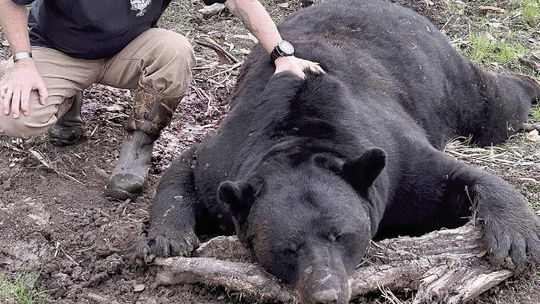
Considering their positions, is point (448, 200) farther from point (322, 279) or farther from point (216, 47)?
point (216, 47)

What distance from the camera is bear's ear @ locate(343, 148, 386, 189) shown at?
12.6ft

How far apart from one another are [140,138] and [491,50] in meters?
3.85

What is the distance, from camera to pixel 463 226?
→ 4352 mm

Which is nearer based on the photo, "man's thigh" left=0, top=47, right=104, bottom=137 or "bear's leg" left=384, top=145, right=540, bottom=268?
"bear's leg" left=384, top=145, right=540, bottom=268

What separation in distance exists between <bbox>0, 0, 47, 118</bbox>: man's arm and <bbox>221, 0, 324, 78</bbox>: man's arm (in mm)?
1271

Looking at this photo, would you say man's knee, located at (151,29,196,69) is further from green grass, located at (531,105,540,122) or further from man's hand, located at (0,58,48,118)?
green grass, located at (531,105,540,122)

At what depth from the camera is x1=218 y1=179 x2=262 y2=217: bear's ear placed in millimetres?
3812

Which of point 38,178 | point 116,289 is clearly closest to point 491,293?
point 116,289

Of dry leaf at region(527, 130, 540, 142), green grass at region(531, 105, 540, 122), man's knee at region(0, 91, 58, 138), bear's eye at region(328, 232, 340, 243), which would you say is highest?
bear's eye at region(328, 232, 340, 243)

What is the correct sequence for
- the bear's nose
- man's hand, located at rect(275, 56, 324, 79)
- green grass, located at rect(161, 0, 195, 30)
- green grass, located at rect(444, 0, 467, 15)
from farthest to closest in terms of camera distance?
green grass, located at rect(444, 0, 467, 15), green grass, located at rect(161, 0, 195, 30), man's hand, located at rect(275, 56, 324, 79), the bear's nose

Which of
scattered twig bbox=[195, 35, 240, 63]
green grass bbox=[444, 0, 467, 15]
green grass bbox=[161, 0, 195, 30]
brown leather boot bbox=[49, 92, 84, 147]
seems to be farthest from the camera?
green grass bbox=[444, 0, 467, 15]

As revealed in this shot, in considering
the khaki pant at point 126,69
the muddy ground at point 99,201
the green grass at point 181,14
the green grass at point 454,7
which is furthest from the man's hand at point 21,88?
the green grass at point 454,7

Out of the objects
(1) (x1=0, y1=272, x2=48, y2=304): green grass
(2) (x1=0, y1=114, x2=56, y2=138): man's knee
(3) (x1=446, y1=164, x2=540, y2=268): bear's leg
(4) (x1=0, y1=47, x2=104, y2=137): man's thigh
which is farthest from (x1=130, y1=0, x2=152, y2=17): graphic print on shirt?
(3) (x1=446, y1=164, x2=540, y2=268): bear's leg

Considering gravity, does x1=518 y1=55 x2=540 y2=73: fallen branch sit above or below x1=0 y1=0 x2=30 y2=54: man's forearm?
below
